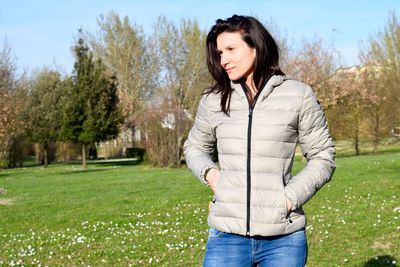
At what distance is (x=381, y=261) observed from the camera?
690 cm

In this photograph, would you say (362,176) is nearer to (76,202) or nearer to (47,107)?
(76,202)

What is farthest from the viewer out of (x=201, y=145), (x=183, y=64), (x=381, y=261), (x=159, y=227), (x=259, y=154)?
(x=183, y=64)

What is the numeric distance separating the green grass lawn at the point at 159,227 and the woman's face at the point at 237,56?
4420 millimetres

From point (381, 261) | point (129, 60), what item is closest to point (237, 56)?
point (381, 261)

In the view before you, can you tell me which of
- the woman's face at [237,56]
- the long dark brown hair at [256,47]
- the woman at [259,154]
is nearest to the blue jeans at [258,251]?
the woman at [259,154]

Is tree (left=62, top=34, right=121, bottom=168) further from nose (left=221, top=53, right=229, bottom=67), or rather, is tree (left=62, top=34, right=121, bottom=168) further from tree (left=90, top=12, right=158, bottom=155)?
nose (left=221, top=53, right=229, bottom=67)

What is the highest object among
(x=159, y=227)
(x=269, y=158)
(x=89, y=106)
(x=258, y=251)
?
(x=89, y=106)

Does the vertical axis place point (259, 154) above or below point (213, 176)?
above

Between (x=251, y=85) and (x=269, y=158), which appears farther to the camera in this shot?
(x=251, y=85)

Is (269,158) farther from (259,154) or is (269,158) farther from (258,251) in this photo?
(258,251)

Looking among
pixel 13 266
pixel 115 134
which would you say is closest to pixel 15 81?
pixel 115 134

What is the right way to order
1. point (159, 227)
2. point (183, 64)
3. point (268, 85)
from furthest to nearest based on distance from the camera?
point (183, 64)
point (159, 227)
point (268, 85)

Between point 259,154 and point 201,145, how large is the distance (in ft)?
1.51

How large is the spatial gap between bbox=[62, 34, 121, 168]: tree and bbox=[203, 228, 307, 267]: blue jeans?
35.4 metres
